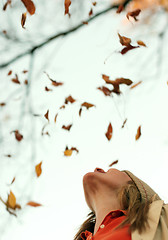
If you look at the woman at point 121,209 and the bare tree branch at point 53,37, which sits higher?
the bare tree branch at point 53,37

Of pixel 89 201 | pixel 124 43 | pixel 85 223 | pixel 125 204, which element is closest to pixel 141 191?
pixel 125 204

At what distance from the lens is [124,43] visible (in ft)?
8.98

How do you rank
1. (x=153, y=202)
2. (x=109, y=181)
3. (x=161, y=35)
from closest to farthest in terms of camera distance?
(x=153, y=202)
(x=109, y=181)
(x=161, y=35)

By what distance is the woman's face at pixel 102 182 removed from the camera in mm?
2432

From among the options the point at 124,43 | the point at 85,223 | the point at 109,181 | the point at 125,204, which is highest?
the point at 124,43

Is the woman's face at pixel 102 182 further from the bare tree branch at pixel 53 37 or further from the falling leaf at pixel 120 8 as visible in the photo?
the falling leaf at pixel 120 8

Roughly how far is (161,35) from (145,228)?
2.67 m

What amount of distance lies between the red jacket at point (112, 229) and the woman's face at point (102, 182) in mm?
237

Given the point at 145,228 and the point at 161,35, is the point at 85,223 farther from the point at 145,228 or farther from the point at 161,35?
the point at 161,35

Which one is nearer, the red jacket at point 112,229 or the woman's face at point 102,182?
the red jacket at point 112,229

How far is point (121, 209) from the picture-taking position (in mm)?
2305

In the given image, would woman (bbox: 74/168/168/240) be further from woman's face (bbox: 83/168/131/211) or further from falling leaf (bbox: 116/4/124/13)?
falling leaf (bbox: 116/4/124/13)

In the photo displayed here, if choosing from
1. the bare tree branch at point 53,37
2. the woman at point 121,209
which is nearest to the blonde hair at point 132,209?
the woman at point 121,209

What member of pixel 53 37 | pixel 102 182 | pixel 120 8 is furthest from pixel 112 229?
pixel 120 8
